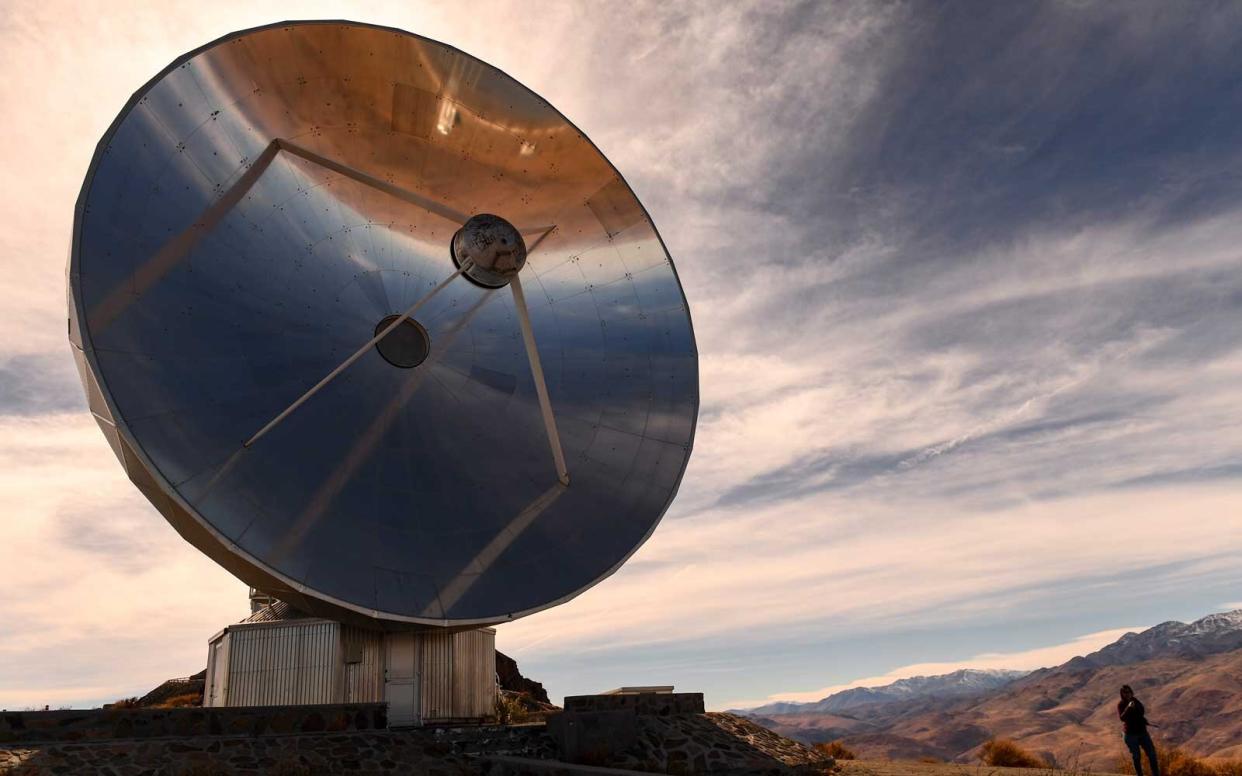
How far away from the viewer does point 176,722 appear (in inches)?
640

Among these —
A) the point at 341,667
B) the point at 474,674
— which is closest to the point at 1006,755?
the point at 474,674

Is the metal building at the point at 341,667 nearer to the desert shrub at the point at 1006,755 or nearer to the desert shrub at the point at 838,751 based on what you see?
the desert shrub at the point at 838,751

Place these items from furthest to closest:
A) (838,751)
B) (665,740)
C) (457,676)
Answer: (838,751)
(457,676)
(665,740)

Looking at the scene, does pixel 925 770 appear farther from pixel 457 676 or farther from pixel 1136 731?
pixel 457 676

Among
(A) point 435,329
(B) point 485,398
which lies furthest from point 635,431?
(A) point 435,329

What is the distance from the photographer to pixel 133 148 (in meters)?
16.1

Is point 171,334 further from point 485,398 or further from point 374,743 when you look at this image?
point 374,743

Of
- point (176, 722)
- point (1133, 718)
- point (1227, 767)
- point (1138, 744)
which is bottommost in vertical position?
point (1227, 767)

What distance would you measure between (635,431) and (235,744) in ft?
35.9

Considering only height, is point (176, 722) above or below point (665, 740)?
above

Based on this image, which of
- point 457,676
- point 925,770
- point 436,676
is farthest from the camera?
point 457,676

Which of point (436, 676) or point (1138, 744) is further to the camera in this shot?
point (436, 676)

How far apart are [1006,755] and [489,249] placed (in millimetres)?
18000

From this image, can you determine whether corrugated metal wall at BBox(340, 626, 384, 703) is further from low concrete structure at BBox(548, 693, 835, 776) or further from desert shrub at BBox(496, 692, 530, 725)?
low concrete structure at BBox(548, 693, 835, 776)
